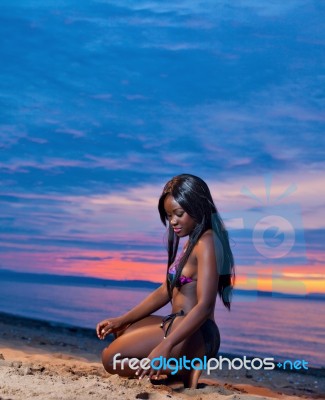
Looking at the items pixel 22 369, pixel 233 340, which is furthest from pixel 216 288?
pixel 233 340

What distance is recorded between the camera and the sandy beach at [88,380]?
13.3 ft

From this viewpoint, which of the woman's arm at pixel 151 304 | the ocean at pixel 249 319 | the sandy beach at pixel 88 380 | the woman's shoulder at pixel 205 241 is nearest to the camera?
the sandy beach at pixel 88 380

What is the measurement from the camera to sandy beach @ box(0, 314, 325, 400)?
405cm

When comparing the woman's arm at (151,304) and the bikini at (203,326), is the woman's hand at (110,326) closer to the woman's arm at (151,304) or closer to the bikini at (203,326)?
the woman's arm at (151,304)

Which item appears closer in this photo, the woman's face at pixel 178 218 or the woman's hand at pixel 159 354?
the woman's hand at pixel 159 354

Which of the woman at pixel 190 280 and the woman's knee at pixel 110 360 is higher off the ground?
the woman at pixel 190 280

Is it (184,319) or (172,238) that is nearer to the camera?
(184,319)

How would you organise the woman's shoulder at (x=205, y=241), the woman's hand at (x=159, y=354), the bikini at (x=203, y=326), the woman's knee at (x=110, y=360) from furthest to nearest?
the woman's knee at (x=110, y=360) < the bikini at (x=203, y=326) < the woman's shoulder at (x=205, y=241) < the woman's hand at (x=159, y=354)

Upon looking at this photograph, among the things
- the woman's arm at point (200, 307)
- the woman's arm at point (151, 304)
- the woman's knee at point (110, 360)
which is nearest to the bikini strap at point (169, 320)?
the woman's arm at point (200, 307)

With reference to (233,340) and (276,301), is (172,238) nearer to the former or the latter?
(233,340)

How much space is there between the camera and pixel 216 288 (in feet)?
14.7

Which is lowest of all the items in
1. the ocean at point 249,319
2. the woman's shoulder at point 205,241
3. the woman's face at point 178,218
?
the ocean at point 249,319

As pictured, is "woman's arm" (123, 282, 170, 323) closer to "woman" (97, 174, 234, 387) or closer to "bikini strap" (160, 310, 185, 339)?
"woman" (97, 174, 234, 387)

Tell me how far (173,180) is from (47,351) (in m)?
3.20
